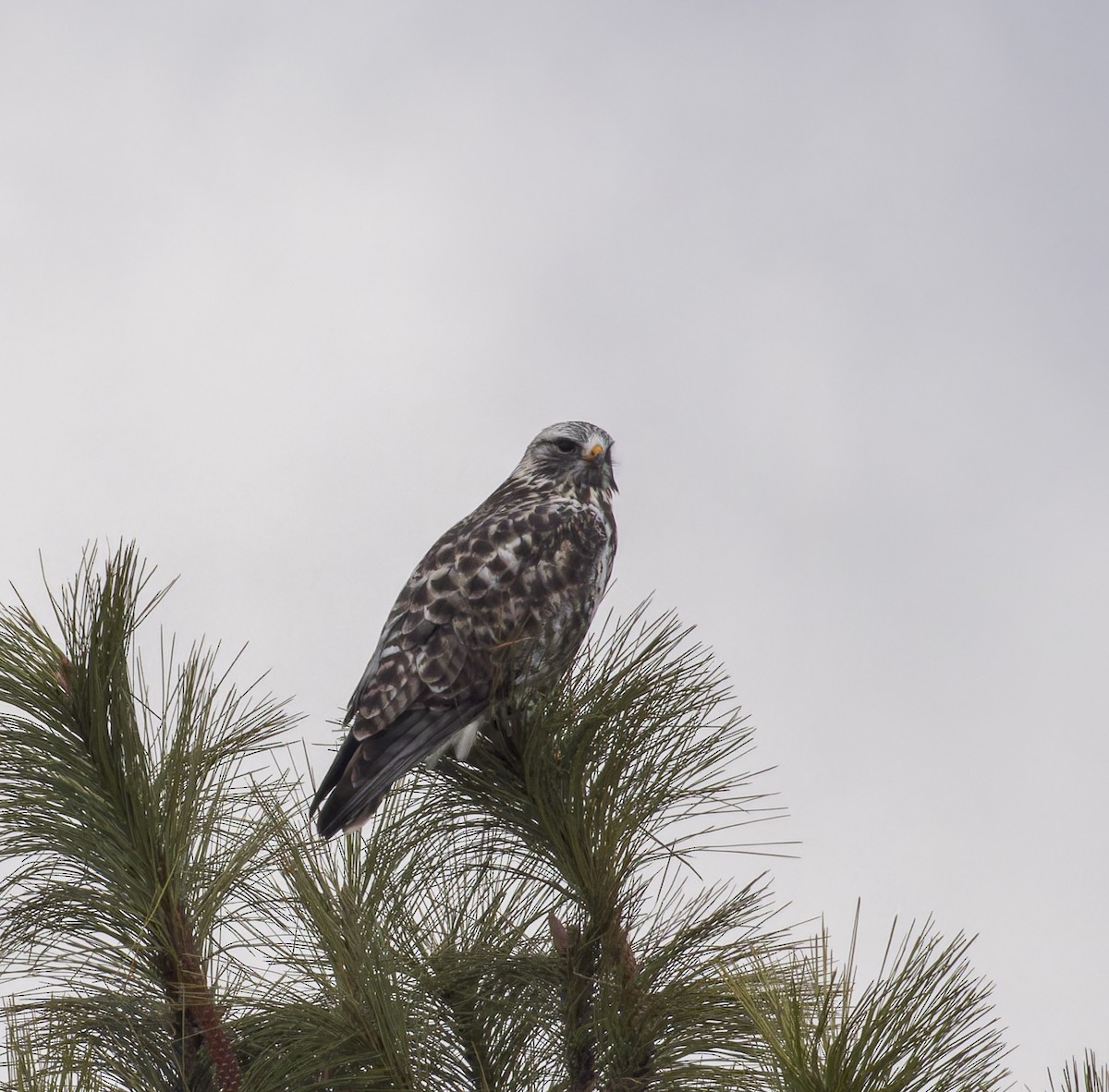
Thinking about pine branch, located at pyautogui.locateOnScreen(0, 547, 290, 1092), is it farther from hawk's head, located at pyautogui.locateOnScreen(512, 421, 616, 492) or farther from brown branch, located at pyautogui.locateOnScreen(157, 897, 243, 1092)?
hawk's head, located at pyautogui.locateOnScreen(512, 421, 616, 492)

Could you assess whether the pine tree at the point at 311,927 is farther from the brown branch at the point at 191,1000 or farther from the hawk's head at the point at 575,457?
the hawk's head at the point at 575,457

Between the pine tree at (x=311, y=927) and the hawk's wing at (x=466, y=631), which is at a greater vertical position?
the hawk's wing at (x=466, y=631)

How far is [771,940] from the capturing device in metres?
2.72

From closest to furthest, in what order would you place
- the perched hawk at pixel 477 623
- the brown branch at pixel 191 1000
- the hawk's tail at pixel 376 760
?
1. the brown branch at pixel 191 1000
2. the hawk's tail at pixel 376 760
3. the perched hawk at pixel 477 623

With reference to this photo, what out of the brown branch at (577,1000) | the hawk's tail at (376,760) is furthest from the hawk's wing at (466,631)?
the brown branch at (577,1000)

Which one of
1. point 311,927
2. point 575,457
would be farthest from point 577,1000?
point 575,457

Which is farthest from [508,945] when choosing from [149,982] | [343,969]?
[149,982]

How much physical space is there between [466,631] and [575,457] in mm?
1248

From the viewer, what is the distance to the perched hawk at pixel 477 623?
361 centimetres

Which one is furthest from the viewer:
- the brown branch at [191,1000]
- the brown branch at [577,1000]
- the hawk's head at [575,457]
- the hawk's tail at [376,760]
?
the hawk's head at [575,457]

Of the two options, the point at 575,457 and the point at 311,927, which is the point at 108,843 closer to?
the point at 311,927

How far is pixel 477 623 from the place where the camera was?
4.22 meters

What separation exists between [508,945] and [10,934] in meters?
1.03

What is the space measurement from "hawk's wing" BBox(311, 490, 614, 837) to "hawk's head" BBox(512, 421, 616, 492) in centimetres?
28
